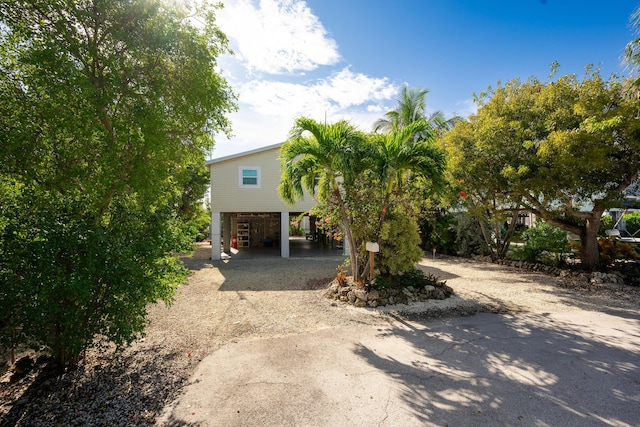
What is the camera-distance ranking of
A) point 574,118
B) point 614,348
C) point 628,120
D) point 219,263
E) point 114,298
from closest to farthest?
point 114,298
point 614,348
point 628,120
point 574,118
point 219,263

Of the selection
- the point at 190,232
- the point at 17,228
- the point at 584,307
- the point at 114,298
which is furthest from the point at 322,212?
the point at 584,307

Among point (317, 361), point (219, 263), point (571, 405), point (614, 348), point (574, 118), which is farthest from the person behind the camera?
point (219, 263)

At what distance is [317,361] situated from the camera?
426 cm

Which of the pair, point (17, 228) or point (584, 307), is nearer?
point (17, 228)

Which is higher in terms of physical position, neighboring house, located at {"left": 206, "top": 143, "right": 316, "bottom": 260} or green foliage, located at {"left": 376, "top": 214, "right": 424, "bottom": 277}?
neighboring house, located at {"left": 206, "top": 143, "right": 316, "bottom": 260}

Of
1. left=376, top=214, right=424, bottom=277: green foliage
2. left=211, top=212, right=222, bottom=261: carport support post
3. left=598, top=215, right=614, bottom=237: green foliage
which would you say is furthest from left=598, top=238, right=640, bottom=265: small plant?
left=211, top=212, right=222, bottom=261: carport support post

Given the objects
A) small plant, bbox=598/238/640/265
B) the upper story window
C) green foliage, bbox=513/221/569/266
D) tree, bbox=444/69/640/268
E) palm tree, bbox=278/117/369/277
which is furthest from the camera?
the upper story window

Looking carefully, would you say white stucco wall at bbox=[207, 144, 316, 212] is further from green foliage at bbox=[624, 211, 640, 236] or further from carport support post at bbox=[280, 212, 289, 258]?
green foliage at bbox=[624, 211, 640, 236]

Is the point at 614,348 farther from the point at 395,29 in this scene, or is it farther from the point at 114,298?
the point at 395,29

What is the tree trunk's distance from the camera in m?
9.59

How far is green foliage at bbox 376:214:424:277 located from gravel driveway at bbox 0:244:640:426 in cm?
113

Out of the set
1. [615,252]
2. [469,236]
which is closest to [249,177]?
[469,236]

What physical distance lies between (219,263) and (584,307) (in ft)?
42.5

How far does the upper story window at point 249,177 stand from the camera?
48.4ft
